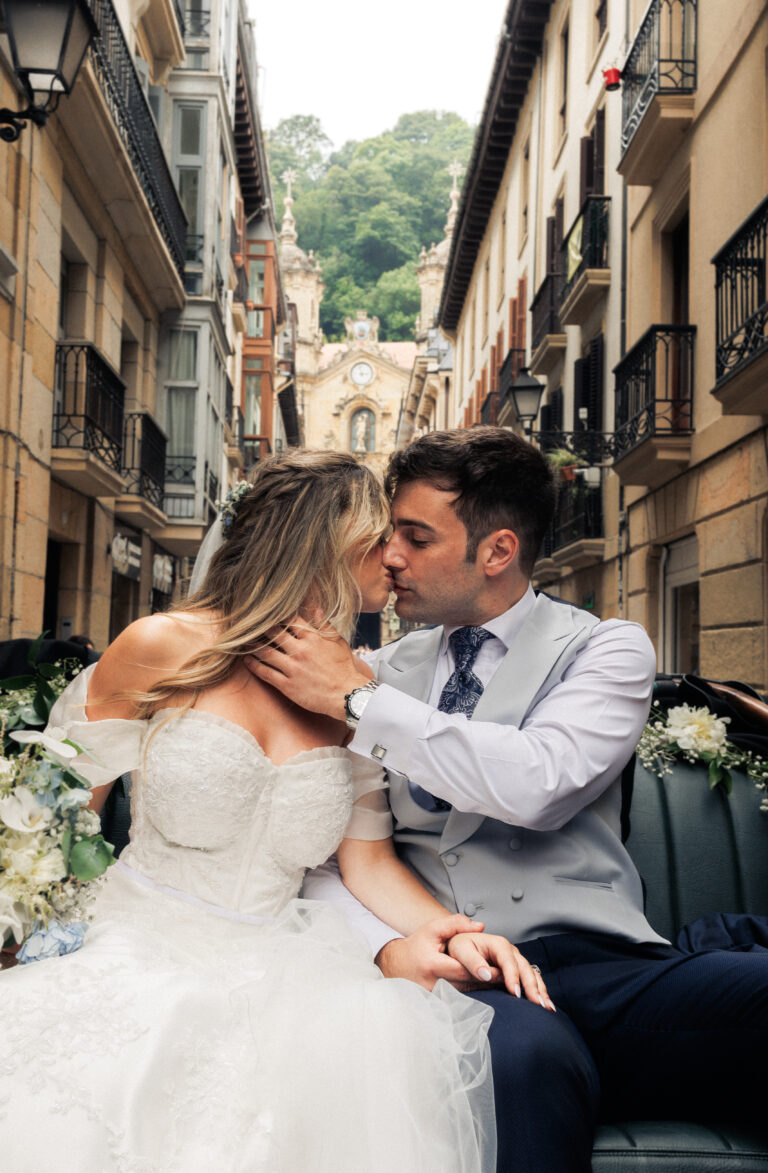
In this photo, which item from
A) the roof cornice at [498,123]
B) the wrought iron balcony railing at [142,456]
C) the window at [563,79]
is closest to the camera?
the wrought iron balcony railing at [142,456]

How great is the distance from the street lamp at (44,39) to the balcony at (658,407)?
6.94 metres

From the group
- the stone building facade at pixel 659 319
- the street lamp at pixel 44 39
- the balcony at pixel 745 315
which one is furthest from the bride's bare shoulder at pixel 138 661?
the stone building facade at pixel 659 319

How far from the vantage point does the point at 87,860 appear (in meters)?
2.31

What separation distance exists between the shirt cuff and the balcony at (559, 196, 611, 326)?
13631mm

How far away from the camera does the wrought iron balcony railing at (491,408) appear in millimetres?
25322

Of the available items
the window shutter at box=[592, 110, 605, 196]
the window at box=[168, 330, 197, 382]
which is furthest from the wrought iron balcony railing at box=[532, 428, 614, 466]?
the window at box=[168, 330, 197, 382]

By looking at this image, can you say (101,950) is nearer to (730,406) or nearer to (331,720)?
(331,720)

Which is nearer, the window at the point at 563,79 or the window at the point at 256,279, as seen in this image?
the window at the point at 563,79

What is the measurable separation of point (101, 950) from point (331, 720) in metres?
1.05

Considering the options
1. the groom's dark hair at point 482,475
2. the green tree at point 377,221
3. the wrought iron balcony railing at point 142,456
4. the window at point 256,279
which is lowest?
the groom's dark hair at point 482,475

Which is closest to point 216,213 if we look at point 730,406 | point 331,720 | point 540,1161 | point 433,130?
point 730,406

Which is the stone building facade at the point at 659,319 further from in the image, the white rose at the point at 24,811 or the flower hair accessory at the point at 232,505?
the white rose at the point at 24,811

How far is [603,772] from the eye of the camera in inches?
118

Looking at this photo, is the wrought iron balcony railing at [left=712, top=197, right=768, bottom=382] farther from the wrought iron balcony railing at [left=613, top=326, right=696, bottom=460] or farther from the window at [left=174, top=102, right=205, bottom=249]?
the window at [left=174, top=102, right=205, bottom=249]
